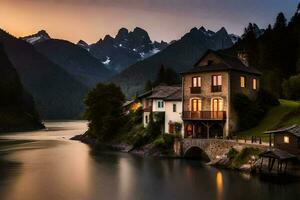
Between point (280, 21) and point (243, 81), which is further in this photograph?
point (280, 21)

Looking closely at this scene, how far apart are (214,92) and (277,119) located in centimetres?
1207

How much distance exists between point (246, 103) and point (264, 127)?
19.1 ft

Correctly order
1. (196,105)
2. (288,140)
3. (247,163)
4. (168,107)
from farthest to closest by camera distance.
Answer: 1. (168,107)
2. (196,105)
3. (247,163)
4. (288,140)

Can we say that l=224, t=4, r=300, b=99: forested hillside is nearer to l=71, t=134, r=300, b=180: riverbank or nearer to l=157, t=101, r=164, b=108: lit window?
l=157, t=101, r=164, b=108: lit window

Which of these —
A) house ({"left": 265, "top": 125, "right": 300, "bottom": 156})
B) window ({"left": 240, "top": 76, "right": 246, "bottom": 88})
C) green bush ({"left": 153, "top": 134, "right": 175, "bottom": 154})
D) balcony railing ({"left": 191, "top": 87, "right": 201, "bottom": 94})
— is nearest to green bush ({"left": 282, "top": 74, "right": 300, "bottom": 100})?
window ({"left": 240, "top": 76, "right": 246, "bottom": 88})

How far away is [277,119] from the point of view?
240 feet

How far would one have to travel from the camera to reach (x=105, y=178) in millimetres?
56500

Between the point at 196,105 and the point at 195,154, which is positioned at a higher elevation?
the point at 196,105

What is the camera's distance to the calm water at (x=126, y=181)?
44.7 meters

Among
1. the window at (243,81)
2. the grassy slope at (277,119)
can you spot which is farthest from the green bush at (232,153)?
the window at (243,81)

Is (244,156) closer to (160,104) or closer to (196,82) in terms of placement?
(196,82)

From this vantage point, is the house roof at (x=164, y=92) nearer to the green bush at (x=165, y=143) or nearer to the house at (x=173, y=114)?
the house at (x=173, y=114)

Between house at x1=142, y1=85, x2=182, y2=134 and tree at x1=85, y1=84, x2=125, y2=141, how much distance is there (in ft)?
64.1

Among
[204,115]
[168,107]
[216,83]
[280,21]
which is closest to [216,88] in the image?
[216,83]
